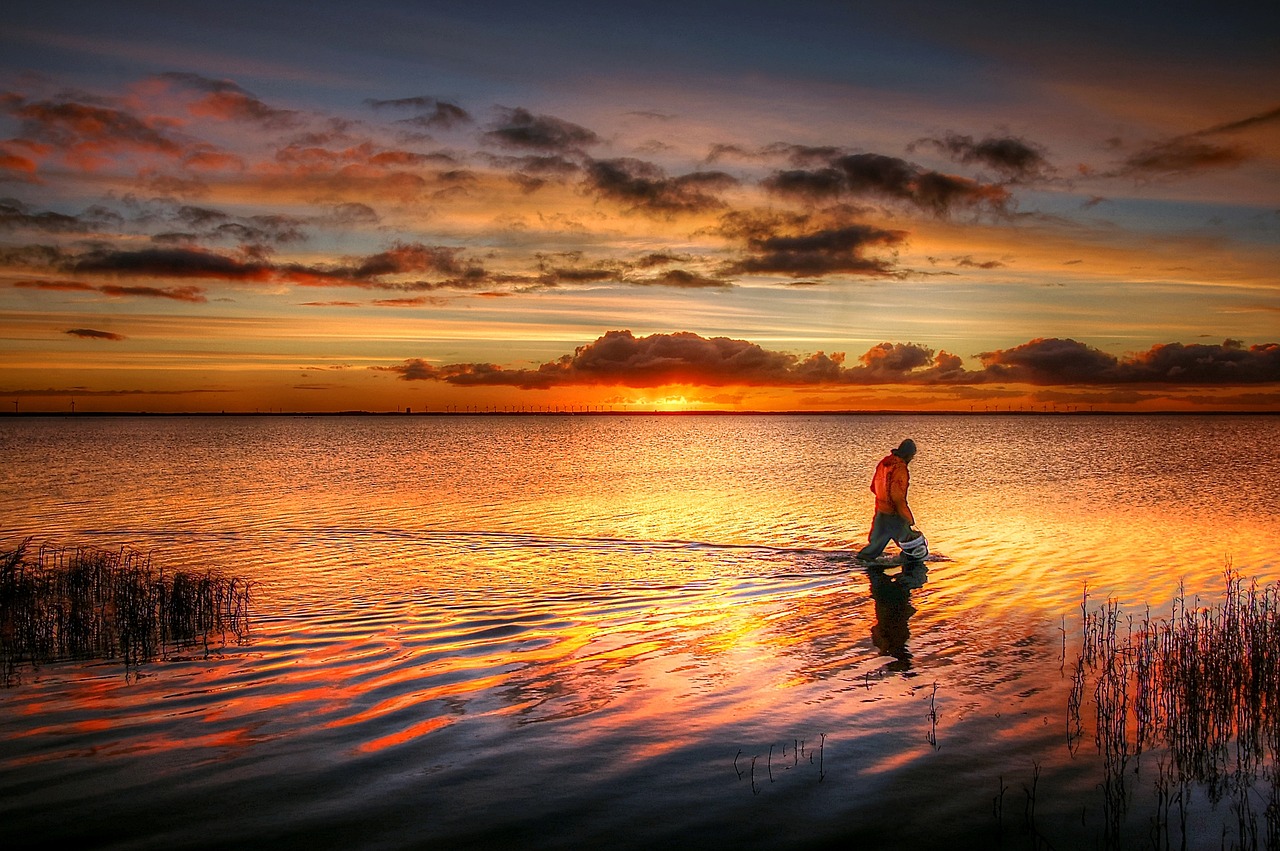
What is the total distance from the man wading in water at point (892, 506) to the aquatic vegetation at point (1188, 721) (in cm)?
759

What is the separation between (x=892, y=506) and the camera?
926 inches

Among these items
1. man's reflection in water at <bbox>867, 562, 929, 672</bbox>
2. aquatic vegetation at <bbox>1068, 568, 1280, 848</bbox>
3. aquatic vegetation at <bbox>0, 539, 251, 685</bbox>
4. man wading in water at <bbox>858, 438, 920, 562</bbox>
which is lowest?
man's reflection in water at <bbox>867, 562, 929, 672</bbox>

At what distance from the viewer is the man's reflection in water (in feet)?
47.8

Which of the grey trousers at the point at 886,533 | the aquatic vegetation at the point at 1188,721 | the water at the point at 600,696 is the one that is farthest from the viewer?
the grey trousers at the point at 886,533

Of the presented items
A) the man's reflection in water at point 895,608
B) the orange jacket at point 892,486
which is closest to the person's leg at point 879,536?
the orange jacket at point 892,486

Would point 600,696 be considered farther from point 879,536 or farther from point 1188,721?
point 879,536

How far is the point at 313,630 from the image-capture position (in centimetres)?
1612

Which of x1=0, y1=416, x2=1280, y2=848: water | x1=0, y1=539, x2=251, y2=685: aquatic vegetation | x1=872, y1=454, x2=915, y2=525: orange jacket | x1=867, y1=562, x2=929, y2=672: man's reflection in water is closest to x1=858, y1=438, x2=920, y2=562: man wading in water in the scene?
x1=872, y1=454, x2=915, y2=525: orange jacket

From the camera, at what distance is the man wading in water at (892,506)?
23.2m

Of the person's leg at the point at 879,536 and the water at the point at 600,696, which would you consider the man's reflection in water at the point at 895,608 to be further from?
the person's leg at the point at 879,536

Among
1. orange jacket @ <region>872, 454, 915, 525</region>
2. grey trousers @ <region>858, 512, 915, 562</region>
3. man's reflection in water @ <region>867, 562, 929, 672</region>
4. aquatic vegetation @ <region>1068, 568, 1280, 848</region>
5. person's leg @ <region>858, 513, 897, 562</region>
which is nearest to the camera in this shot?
aquatic vegetation @ <region>1068, 568, 1280, 848</region>

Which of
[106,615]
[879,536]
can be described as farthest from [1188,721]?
[106,615]

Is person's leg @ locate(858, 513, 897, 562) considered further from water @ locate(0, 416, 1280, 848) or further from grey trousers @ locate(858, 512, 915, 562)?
water @ locate(0, 416, 1280, 848)

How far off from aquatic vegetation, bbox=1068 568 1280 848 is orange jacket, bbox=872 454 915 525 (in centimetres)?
760
